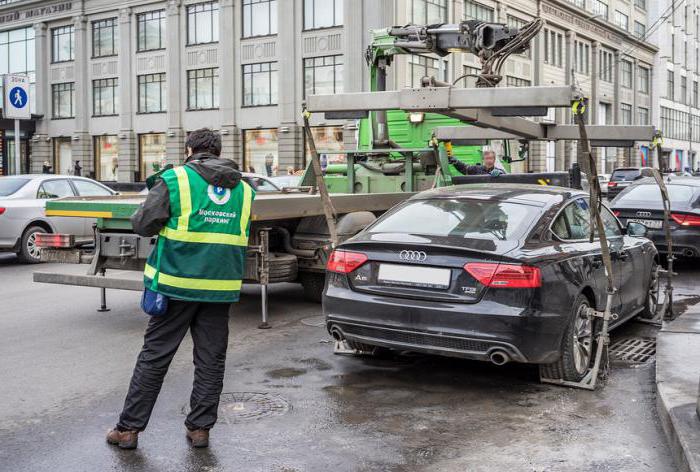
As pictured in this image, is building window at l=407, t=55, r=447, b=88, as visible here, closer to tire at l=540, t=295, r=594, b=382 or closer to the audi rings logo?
tire at l=540, t=295, r=594, b=382

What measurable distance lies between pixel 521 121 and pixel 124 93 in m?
43.5

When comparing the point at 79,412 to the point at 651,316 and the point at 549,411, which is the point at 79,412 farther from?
the point at 651,316

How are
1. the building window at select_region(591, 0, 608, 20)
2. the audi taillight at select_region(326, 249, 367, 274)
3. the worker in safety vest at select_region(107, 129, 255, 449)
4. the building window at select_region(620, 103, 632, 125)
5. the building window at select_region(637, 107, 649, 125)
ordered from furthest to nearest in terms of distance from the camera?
the building window at select_region(637, 107, 649, 125) → the building window at select_region(620, 103, 632, 125) → the building window at select_region(591, 0, 608, 20) → the audi taillight at select_region(326, 249, 367, 274) → the worker in safety vest at select_region(107, 129, 255, 449)

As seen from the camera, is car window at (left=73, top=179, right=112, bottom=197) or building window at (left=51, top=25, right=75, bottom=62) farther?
building window at (left=51, top=25, right=75, bottom=62)

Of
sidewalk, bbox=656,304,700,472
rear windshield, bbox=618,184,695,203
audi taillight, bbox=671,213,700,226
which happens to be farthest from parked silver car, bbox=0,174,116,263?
sidewalk, bbox=656,304,700,472

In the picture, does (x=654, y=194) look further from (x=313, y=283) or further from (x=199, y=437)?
(x=199, y=437)

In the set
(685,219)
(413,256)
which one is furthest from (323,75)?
(413,256)

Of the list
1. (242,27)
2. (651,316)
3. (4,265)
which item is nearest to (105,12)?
(242,27)


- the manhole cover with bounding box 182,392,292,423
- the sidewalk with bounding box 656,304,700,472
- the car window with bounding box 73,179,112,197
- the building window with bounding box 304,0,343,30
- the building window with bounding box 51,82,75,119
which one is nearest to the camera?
the sidewalk with bounding box 656,304,700,472

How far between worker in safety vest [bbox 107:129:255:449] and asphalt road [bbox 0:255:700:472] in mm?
274

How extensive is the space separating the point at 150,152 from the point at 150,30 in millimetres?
6782

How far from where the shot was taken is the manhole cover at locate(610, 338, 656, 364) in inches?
279

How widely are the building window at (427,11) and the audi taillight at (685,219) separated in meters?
27.4

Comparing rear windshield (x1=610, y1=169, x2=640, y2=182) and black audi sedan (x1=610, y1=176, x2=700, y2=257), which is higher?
rear windshield (x1=610, y1=169, x2=640, y2=182)
